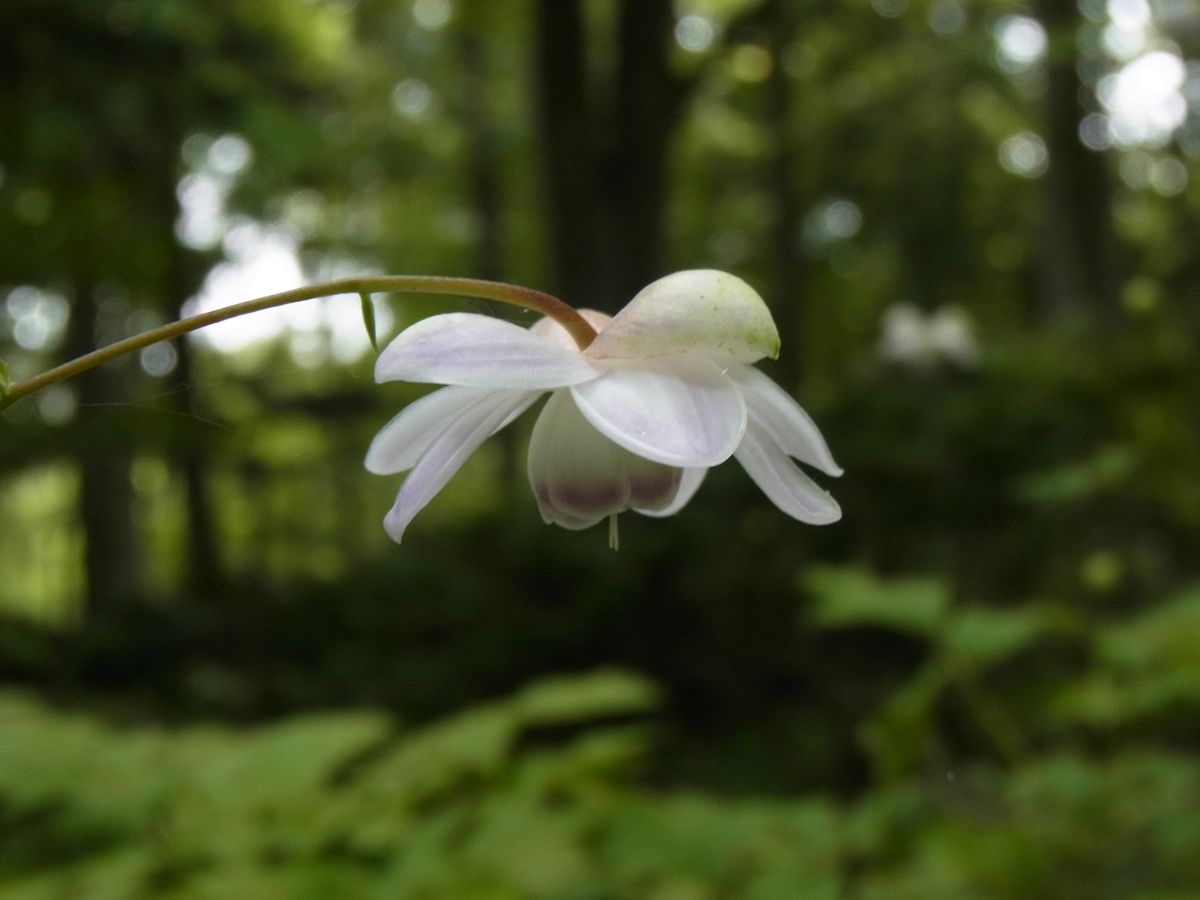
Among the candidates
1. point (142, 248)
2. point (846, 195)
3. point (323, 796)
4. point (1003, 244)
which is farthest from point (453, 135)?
point (323, 796)

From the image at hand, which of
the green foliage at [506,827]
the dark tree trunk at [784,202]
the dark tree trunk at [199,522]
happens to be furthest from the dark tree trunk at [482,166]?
the green foliage at [506,827]

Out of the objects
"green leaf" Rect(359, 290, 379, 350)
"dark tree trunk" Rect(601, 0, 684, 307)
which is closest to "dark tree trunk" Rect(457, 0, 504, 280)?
"dark tree trunk" Rect(601, 0, 684, 307)

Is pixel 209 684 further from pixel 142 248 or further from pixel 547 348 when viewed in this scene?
A: pixel 547 348

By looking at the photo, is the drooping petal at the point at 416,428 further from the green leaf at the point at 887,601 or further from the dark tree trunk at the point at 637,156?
the dark tree trunk at the point at 637,156

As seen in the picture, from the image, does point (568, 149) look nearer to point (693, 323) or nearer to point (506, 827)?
point (506, 827)

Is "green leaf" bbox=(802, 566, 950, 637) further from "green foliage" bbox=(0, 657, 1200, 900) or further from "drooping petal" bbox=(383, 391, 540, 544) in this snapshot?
"drooping petal" bbox=(383, 391, 540, 544)

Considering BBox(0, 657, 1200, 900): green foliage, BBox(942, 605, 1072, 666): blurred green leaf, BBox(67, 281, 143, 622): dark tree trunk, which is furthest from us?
BBox(67, 281, 143, 622): dark tree trunk
